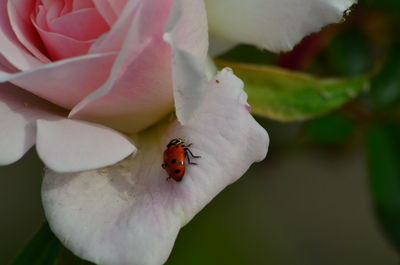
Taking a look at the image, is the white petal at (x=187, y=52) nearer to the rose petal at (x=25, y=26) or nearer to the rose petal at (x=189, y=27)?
the rose petal at (x=189, y=27)

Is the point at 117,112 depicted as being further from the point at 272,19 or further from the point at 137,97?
the point at 272,19

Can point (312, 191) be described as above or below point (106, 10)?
below

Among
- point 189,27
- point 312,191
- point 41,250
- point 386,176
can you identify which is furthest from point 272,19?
point 312,191

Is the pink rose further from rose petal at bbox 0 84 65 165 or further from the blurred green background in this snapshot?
the blurred green background

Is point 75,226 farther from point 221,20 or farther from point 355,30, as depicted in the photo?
point 355,30

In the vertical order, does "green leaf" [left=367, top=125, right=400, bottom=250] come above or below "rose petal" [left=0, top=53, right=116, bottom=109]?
below

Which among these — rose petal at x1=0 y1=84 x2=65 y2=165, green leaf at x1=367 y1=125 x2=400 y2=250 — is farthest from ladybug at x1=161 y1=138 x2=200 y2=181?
green leaf at x1=367 y1=125 x2=400 y2=250
